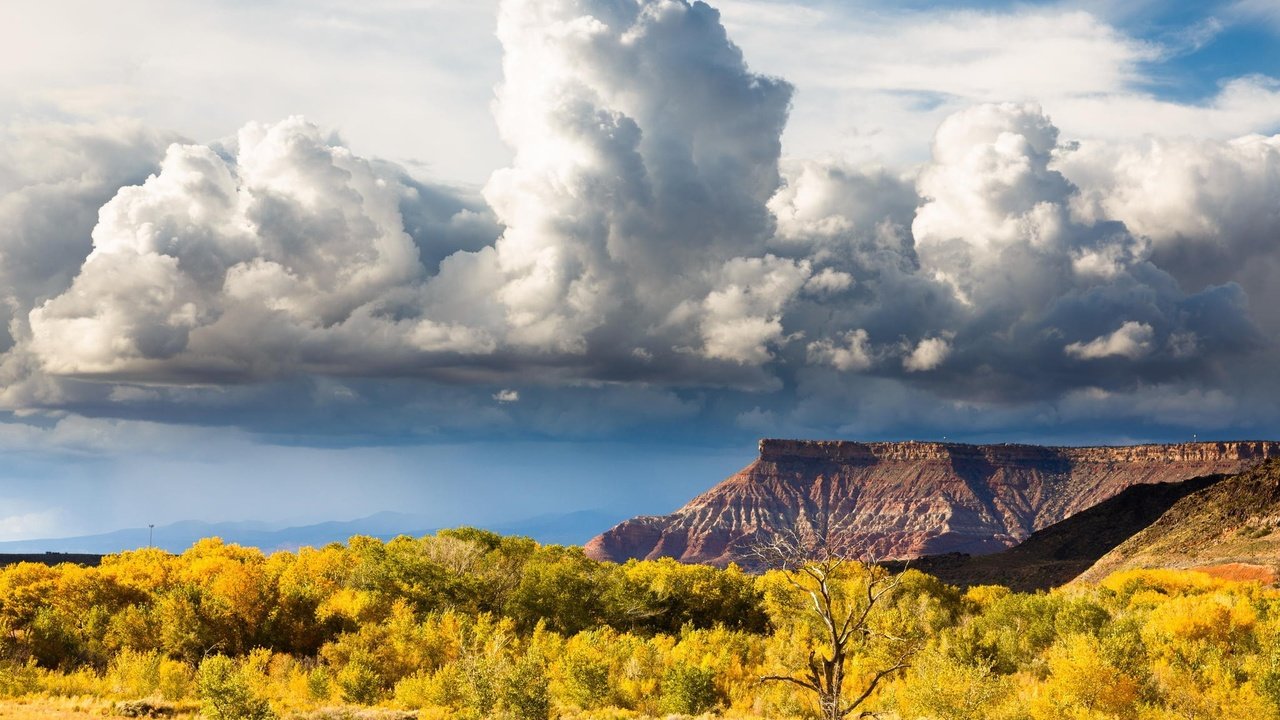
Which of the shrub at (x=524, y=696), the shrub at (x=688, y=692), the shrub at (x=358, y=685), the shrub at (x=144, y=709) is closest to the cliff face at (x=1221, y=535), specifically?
the shrub at (x=688, y=692)

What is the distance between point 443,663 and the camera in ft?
203

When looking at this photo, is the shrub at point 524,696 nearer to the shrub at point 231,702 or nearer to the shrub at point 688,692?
the shrub at point 688,692

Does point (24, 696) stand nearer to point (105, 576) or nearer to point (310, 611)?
point (310, 611)

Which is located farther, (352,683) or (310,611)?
(310,611)

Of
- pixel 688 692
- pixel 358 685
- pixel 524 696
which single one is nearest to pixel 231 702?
pixel 524 696

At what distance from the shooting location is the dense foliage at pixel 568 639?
45.1 m

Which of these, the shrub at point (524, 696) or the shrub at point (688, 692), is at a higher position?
the shrub at point (524, 696)

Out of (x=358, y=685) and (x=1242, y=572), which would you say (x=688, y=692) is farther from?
(x=1242, y=572)

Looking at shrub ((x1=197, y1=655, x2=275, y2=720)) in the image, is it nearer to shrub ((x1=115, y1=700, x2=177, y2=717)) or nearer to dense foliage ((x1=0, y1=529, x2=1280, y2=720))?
dense foliage ((x1=0, y1=529, x2=1280, y2=720))

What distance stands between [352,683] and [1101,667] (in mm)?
34518

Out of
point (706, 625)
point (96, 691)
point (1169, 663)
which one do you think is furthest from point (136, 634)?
point (1169, 663)

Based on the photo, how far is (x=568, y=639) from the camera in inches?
3009

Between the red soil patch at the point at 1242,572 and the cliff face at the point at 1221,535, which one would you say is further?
the cliff face at the point at 1221,535

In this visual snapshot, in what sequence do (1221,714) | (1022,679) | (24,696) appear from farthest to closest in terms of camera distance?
(1022,679) → (24,696) → (1221,714)
